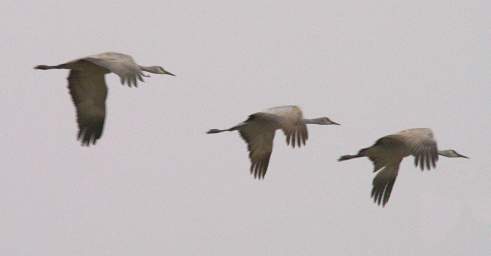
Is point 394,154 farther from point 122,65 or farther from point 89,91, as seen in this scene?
point 122,65

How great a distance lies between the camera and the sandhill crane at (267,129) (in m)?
28.7

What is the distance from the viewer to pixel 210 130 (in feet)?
102

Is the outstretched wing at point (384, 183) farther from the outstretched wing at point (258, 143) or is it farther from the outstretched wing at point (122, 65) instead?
the outstretched wing at point (122, 65)

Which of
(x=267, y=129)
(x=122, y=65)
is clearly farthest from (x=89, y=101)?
(x=267, y=129)

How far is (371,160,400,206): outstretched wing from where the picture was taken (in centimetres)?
3061

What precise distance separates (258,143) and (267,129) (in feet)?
1.81

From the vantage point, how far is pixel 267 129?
1200 inches

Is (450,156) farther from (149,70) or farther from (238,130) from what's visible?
(149,70)

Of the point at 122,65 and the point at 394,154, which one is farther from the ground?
the point at 122,65

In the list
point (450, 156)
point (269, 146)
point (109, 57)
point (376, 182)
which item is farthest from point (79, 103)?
point (450, 156)

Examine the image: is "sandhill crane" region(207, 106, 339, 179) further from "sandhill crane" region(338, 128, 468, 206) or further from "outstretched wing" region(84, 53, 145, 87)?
"outstretched wing" region(84, 53, 145, 87)

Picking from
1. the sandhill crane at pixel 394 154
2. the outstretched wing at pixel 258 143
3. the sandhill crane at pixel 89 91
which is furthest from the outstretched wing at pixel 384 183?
the sandhill crane at pixel 89 91

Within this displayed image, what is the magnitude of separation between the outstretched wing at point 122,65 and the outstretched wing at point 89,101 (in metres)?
1.24

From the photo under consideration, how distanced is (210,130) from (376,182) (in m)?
3.56
